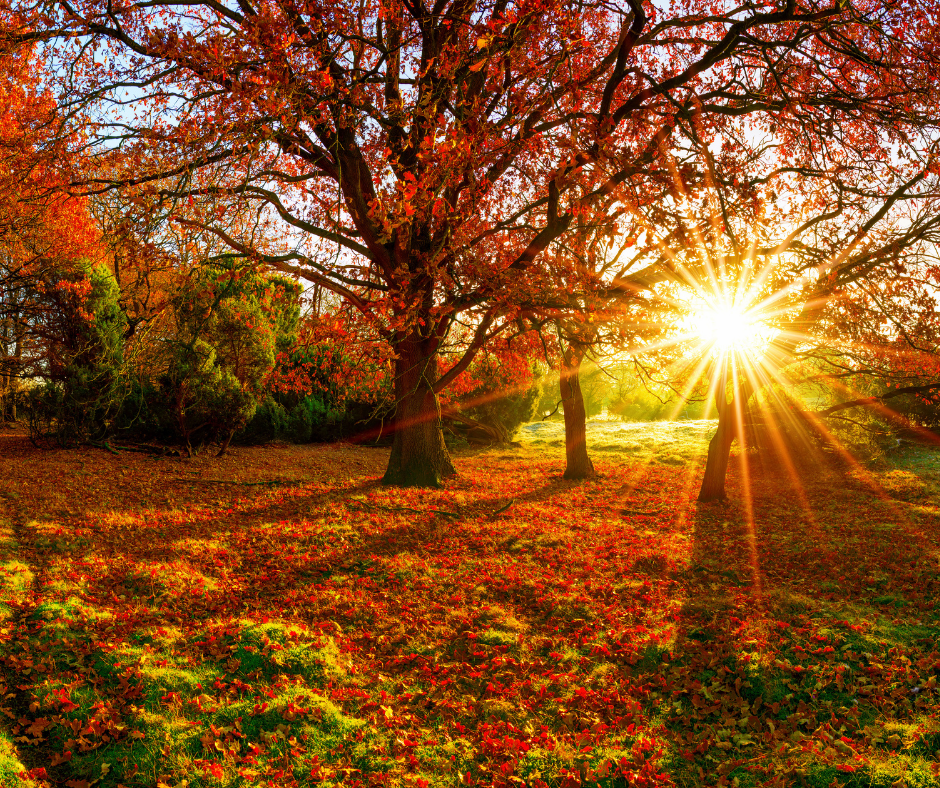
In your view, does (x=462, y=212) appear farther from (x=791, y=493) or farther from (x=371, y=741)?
(x=791, y=493)

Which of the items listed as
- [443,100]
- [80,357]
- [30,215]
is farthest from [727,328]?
[30,215]

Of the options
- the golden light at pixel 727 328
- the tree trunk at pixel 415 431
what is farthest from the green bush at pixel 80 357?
the golden light at pixel 727 328

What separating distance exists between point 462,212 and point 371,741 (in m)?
7.49

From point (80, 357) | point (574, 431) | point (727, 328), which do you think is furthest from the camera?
point (574, 431)

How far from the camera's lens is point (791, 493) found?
13.0 metres

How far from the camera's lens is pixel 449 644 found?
5461 millimetres

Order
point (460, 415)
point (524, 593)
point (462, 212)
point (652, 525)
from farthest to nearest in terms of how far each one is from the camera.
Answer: point (460, 415), point (652, 525), point (462, 212), point (524, 593)

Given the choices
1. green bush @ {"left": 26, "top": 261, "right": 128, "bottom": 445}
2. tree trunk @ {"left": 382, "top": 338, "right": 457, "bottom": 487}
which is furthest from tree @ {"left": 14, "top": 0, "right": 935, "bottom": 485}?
green bush @ {"left": 26, "top": 261, "right": 128, "bottom": 445}

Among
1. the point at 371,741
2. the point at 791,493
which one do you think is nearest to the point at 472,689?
the point at 371,741

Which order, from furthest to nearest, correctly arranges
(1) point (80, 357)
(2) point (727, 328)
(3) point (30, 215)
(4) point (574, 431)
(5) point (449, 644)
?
1. (4) point (574, 431)
2. (3) point (30, 215)
3. (1) point (80, 357)
4. (2) point (727, 328)
5. (5) point (449, 644)

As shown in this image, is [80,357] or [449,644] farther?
[80,357]

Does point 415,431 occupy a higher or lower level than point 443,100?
lower

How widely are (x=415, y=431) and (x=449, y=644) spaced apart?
23.3 feet

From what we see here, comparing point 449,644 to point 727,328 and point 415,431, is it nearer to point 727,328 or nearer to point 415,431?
point 415,431
